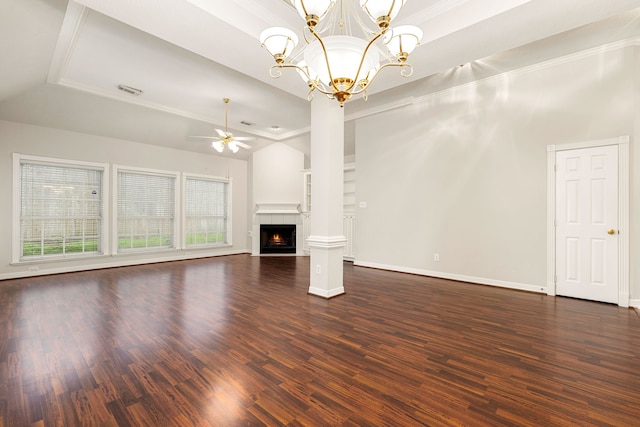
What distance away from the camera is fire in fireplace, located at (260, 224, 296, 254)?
26.7 feet

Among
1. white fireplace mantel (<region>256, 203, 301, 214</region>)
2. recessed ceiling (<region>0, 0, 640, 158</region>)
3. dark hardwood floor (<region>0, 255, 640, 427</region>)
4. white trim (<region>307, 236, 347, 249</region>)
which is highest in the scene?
recessed ceiling (<region>0, 0, 640, 158</region>)

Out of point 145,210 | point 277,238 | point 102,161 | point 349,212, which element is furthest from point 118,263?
point 349,212

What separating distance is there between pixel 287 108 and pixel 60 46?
11.3ft

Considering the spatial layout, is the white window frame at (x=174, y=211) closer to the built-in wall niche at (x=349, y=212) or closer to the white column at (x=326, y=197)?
the built-in wall niche at (x=349, y=212)

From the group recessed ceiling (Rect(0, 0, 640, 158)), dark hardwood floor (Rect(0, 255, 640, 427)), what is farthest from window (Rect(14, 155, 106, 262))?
dark hardwood floor (Rect(0, 255, 640, 427))

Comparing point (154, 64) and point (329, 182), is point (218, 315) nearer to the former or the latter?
point (329, 182)

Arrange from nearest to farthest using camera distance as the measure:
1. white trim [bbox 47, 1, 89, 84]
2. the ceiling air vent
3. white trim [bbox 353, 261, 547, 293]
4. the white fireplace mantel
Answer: white trim [bbox 47, 1, 89, 84]
white trim [bbox 353, 261, 547, 293]
the ceiling air vent
the white fireplace mantel

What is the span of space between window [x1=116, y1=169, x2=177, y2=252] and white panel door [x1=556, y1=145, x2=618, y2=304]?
7779 mm

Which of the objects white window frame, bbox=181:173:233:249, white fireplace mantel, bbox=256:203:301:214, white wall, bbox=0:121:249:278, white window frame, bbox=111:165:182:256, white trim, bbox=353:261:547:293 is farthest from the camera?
white fireplace mantel, bbox=256:203:301:214

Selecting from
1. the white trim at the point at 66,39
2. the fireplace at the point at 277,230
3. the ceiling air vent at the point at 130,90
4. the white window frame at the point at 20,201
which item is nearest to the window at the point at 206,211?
the fireplace at the point at 277,230

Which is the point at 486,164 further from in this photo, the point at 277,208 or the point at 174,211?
the point at 174,211

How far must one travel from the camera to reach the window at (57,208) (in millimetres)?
5168

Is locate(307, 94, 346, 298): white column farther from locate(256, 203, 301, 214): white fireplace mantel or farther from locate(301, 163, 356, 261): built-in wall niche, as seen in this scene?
locate(256, 203, 301, 214): white fireplace mantel

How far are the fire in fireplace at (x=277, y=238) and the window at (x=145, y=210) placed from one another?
233 cm
